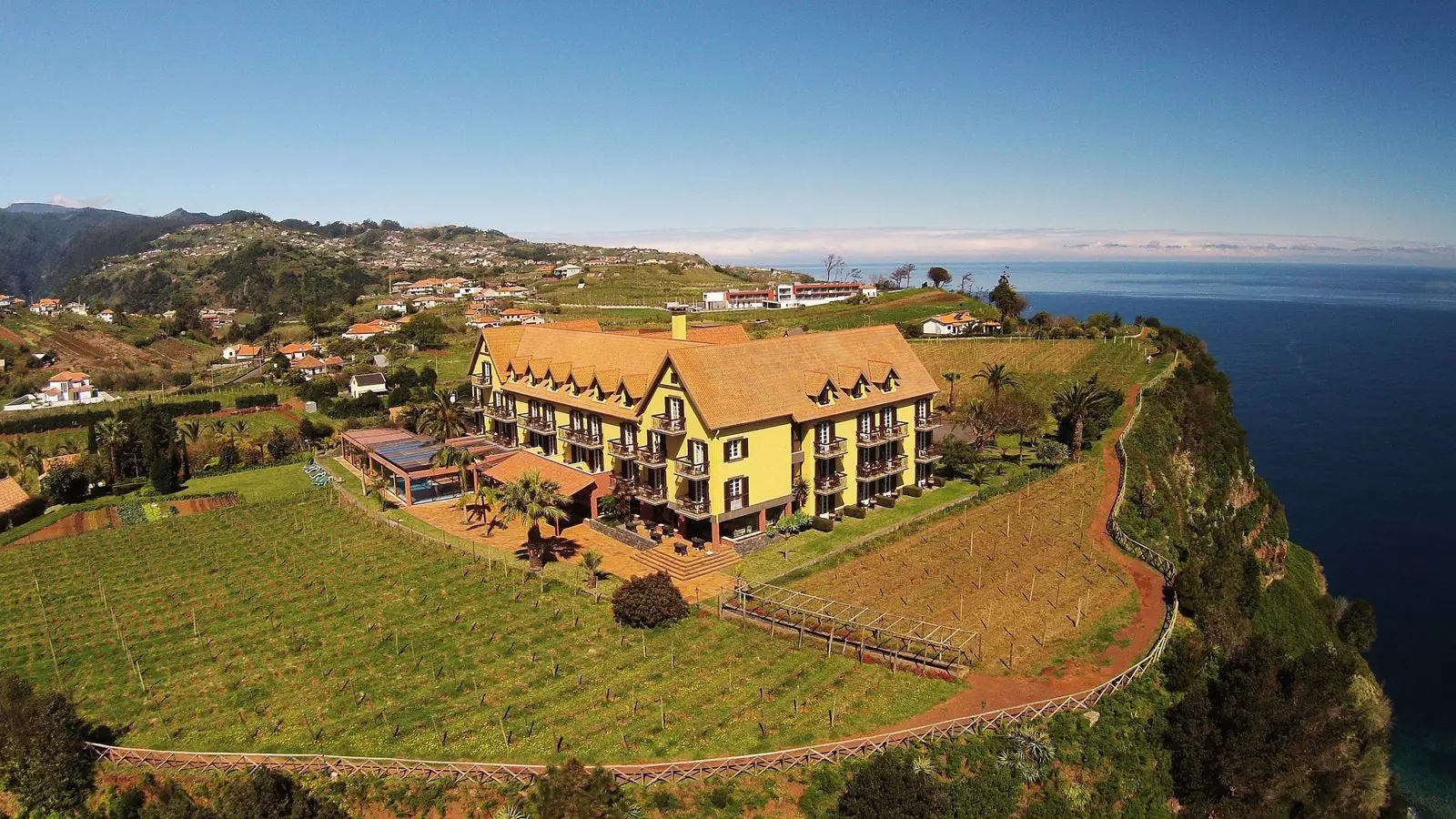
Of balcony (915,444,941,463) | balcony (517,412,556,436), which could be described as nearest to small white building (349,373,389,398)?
balcony (517,412,556,436)

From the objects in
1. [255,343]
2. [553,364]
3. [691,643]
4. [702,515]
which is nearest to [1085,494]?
[702,515]

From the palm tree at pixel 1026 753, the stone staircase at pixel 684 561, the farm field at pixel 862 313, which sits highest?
the farm field at pixel 862 313

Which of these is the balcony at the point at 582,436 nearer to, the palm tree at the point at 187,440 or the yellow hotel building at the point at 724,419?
the yellow hotel building at the point at 724,419

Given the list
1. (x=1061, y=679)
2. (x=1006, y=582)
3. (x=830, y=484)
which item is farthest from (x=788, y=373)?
(x=1061, y=679)

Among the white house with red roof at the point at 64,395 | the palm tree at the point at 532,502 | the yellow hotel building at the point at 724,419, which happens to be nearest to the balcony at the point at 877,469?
the yellow hotel building at the point at 724,419

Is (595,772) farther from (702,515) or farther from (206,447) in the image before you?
(206,447)

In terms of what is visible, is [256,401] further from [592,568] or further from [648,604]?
[648,604]
